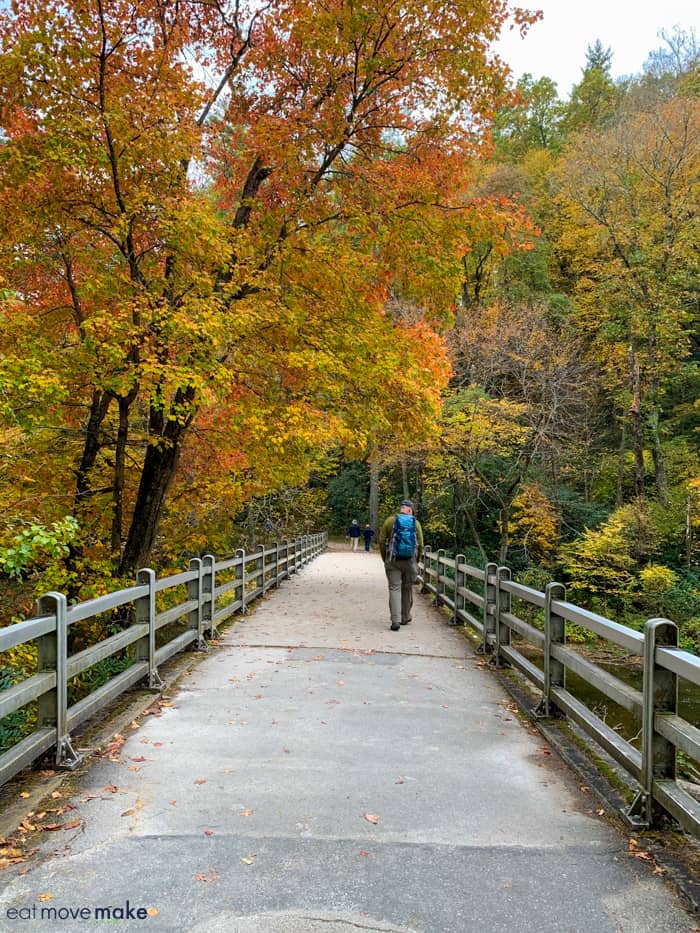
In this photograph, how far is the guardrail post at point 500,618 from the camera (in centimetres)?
786

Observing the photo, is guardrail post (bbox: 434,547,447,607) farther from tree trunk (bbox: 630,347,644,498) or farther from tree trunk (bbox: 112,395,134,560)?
tree trunk (bbox: 630,347,644,498)

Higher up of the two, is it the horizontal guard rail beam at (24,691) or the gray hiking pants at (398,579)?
the horizontal guard rail beam at (24,691)

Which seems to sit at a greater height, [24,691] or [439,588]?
[24,691]

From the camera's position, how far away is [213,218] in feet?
27.7

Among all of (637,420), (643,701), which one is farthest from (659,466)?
(643,701)

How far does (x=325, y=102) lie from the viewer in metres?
10.1

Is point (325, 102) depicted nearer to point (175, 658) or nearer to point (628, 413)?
point (175, 658)

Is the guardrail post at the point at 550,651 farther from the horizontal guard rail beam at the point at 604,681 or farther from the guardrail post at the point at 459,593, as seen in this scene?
the guardrail post at the point at 459,593

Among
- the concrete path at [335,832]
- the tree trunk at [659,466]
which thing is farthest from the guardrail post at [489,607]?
the tree trunk at [659,466]

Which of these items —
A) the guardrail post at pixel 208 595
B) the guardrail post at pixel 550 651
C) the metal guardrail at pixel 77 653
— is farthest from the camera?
the guardrail post at pixel 208 595

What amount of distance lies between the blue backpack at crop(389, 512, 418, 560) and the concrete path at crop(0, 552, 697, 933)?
13.1ft

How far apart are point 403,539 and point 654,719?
681 cm

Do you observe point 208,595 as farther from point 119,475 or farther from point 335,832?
point 335,832

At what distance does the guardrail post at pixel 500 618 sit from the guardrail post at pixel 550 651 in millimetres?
2035
